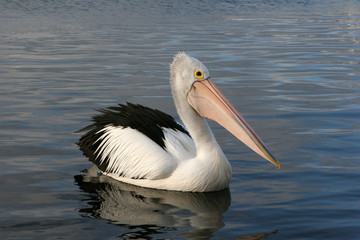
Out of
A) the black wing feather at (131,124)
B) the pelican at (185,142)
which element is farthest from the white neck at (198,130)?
the black wing feather at (131,124)

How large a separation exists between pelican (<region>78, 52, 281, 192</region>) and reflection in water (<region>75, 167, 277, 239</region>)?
0.37 ft

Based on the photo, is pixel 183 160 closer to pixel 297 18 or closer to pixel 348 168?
pixel 348 168

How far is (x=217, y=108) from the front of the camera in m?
5.27

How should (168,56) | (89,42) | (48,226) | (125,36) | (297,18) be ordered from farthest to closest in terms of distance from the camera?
(297,18) → (125,36) → (89,42) → (168,56) → (48,226)

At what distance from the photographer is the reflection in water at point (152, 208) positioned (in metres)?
4.45

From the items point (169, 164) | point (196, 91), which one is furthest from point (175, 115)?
point (169, 164)

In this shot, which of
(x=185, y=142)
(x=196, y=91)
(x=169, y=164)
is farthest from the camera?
(x=185, y=142)

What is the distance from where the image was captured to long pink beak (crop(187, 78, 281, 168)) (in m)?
5.12

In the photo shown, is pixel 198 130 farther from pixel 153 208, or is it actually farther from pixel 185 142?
pixel 153 208

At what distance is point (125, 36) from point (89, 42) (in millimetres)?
1648

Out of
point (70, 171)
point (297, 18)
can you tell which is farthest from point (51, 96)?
point (297, 18)

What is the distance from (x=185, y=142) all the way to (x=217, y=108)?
1.63 feet

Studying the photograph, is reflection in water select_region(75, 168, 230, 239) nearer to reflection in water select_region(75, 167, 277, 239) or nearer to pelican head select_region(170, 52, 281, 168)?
reflection in water select_region(75, 167, 277, 239)

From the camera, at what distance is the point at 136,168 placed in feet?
17.7
